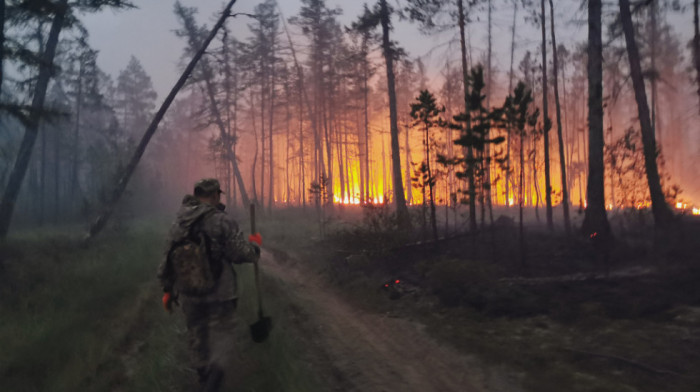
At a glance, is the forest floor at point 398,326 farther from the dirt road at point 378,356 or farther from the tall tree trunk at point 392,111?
the tall tree trunk at point 392,111

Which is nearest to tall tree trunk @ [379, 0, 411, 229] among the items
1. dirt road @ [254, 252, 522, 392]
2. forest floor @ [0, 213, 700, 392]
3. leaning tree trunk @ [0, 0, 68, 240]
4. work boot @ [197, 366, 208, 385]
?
forest floor @ [0, 213, 700, 392]

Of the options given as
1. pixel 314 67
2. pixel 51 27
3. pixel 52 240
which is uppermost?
pixel 314 67

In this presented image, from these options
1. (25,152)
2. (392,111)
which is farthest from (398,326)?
(25,152)

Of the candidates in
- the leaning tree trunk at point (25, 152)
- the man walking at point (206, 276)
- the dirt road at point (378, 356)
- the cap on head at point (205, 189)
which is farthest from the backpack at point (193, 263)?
the leaning tree trunk at point (25, 152)

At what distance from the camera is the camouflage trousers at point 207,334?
393cm

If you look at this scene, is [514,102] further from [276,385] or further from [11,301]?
[11,301]

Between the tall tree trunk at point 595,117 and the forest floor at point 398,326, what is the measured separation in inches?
55.9

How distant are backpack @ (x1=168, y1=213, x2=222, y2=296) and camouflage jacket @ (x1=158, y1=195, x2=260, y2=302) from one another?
42 millimetres

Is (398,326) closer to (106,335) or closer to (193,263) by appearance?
(193,263)

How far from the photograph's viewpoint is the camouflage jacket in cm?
384

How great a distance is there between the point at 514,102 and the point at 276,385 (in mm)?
8554

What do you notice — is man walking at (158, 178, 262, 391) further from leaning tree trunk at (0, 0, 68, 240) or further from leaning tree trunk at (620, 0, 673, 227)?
leaning tree trunk at (0, 0, 68, 240)

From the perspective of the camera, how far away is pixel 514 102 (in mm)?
10281

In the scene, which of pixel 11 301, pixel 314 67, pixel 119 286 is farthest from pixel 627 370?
pixel 314 67
